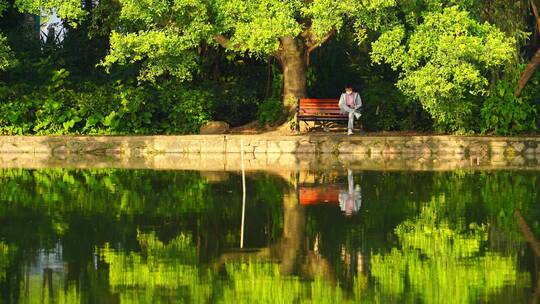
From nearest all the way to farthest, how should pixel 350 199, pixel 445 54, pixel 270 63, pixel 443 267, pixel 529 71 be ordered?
pixel 443 267, pixel 350 199, pixel 445 54, pixel 529 71, pixel 270 63

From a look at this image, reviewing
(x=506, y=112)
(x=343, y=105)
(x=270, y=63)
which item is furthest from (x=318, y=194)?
(x=270, y=63)

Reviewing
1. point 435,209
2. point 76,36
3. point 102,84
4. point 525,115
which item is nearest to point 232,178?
point 435,209

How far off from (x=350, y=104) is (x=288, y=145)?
2258 millimetres

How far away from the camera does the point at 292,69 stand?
35.8m

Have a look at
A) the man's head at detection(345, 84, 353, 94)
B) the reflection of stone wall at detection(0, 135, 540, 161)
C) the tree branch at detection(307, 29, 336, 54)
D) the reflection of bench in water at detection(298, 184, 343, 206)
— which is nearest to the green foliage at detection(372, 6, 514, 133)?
the reflection of stone wall at detection(0, 135, 540, 161)

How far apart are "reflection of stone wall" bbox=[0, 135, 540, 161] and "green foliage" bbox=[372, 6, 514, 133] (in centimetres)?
92

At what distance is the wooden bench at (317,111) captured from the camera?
34.6 m

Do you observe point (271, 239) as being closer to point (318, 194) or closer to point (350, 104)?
point (318, 194)

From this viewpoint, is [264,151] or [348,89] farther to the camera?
[348,89]

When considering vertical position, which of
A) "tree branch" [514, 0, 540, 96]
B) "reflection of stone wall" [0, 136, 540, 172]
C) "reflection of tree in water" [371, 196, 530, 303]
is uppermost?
"tree branch" [514, 0, 540, 96]

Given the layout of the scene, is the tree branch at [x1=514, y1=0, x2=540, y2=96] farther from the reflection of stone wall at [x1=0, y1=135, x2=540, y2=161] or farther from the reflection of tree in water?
the reflection of tree in water

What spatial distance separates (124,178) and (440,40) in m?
8.99

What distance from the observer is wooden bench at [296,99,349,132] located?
34562 millimetres

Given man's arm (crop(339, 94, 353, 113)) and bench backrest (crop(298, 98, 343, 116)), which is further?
bench backrest (crop(298, 98, 343, 116))
